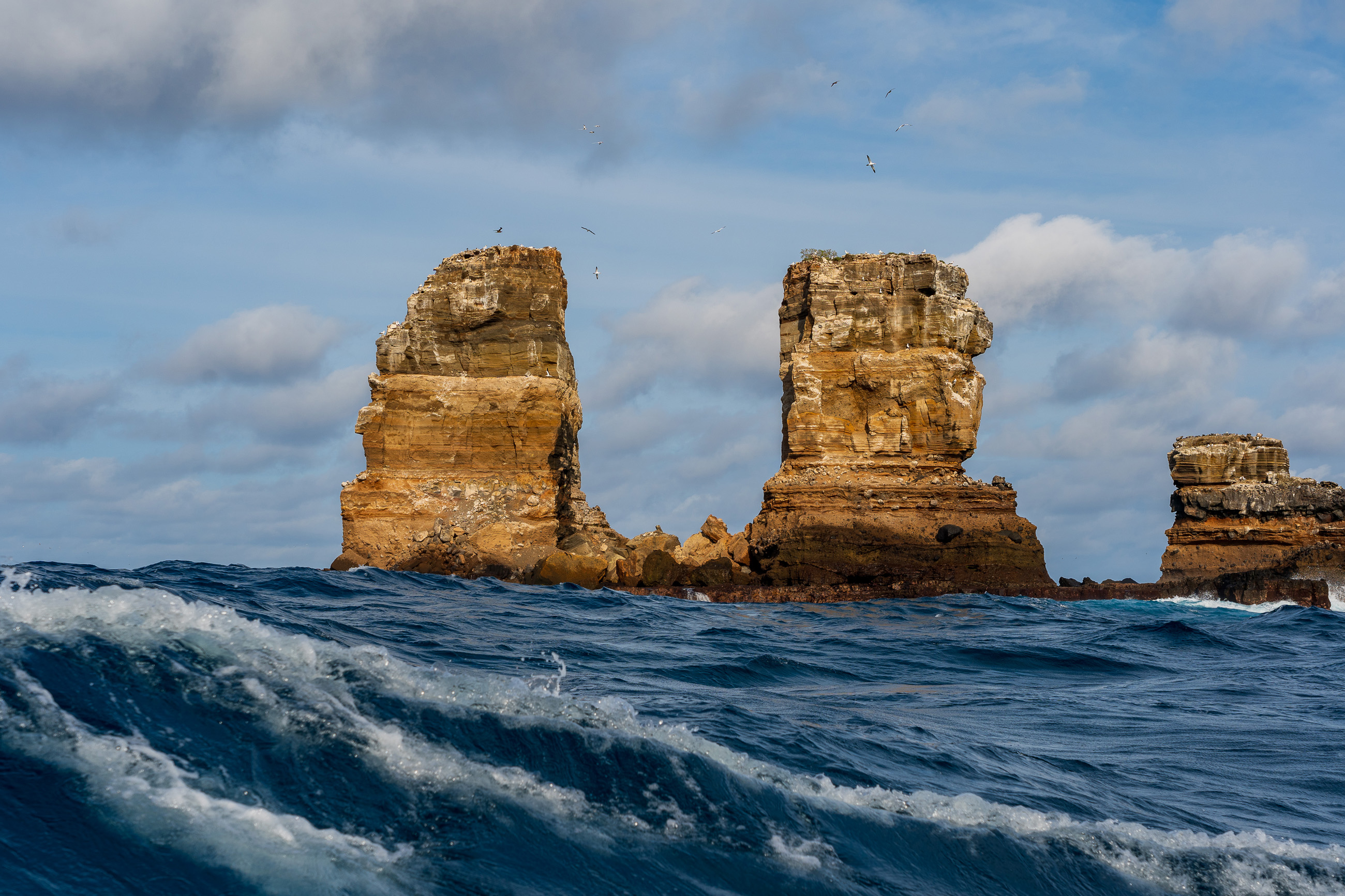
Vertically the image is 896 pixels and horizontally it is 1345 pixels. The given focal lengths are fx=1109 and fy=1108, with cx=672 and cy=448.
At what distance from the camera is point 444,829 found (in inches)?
201

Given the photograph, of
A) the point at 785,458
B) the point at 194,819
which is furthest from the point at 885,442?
the point at 194,819

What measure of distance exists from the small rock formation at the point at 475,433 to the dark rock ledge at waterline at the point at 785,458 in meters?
0.07

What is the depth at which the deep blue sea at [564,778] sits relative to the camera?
4785mm

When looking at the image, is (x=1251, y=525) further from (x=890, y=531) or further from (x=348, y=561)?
(x=348, y=561)

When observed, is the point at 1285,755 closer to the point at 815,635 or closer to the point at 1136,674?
the point at 1136,674

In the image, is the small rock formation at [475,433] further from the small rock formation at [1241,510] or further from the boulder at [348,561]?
the small rock formation at [1241,510]

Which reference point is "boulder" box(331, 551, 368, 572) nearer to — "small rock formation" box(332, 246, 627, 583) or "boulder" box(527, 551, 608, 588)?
"small rock formation" box(332, 246, 627, 583)

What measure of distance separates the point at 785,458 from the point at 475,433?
11857 mm

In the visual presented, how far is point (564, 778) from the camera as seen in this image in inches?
229

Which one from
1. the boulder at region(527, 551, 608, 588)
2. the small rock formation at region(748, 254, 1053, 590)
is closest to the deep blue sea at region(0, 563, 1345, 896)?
the boulder at region(527, 551, 608, 588)

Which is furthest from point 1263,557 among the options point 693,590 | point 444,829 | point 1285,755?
point 444,829

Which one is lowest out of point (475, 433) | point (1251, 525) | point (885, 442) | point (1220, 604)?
point (1220, 604)

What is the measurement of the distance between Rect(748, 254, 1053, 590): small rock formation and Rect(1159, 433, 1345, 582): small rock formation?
13.4 meters

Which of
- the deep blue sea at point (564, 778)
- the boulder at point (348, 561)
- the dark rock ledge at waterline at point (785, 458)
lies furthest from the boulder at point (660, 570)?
the deep blue sea at point (564, 778)
